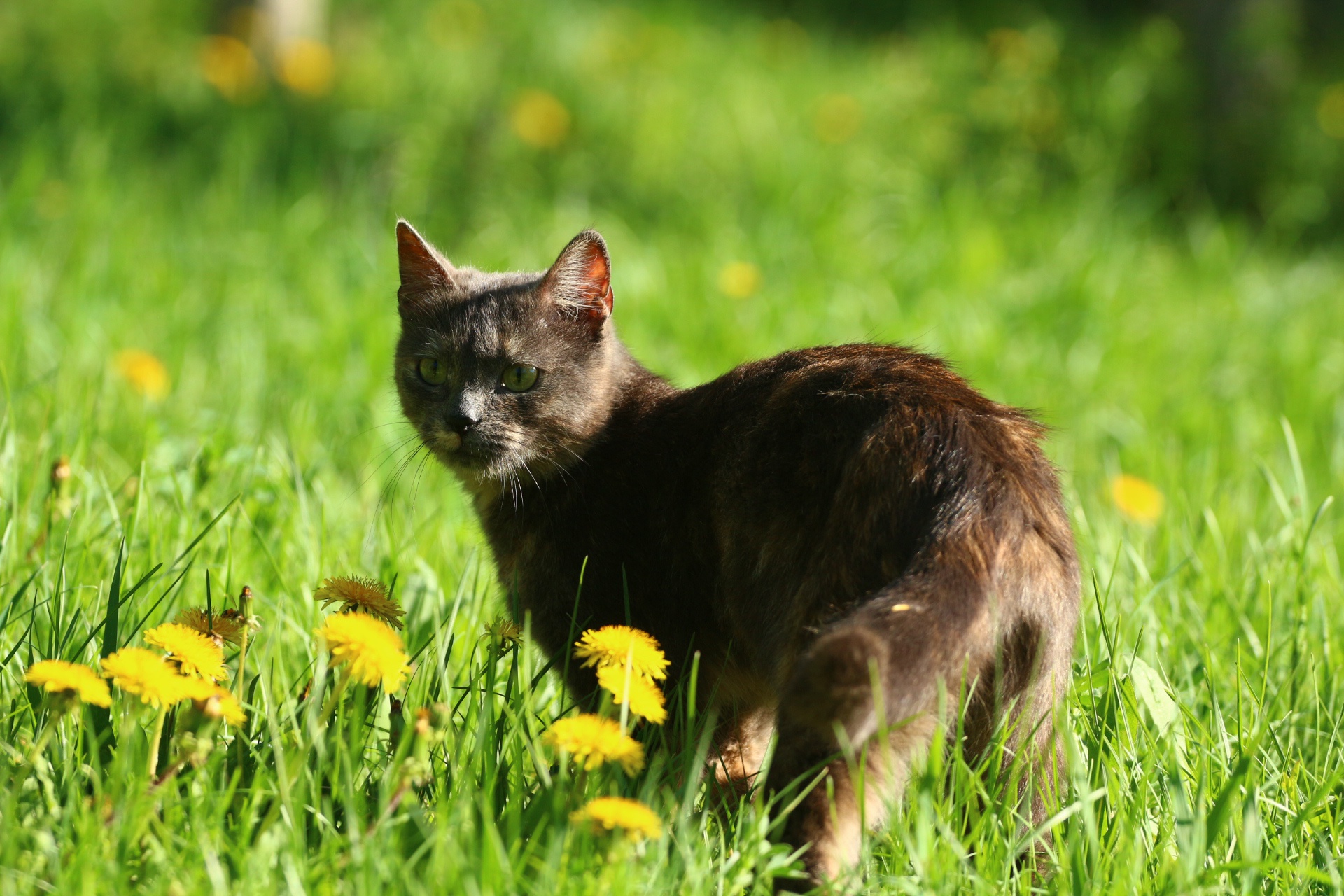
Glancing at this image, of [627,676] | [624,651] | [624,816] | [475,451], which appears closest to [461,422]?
[475,451]

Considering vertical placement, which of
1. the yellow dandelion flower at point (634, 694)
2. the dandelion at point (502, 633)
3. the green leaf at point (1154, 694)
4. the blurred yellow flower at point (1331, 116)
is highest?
the blurred yellow flower at point (1331, 116)

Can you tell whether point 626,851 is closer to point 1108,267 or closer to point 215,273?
point 215,273

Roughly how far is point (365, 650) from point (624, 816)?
45cm

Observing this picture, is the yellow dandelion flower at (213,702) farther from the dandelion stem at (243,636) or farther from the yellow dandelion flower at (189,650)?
the dandelion stem at (243,636)

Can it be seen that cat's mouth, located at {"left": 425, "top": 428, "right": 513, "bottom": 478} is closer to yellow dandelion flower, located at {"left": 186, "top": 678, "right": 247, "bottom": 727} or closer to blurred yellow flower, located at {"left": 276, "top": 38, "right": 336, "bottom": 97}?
yellow dandelion flower, located at {"left": 186, "top": 678, "right": 247, "bottom": 727}

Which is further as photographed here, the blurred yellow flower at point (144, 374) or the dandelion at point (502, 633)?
the blurred yellow flower at point (144, 374)

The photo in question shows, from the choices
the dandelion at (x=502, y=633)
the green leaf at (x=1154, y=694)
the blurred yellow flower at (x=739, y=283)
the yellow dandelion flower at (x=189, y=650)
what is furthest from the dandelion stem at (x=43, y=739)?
the blurred yellow flower at (x=739, y=283)

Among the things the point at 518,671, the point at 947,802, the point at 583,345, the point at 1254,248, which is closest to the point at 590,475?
the point at 583,345

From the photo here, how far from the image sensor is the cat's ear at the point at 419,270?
108 inches

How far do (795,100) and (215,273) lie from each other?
11.9 feet

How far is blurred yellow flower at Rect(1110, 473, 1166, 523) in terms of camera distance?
10.8 ft

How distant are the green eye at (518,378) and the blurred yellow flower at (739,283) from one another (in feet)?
7.22

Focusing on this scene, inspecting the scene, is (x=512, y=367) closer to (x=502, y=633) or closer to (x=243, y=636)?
Answer: (x=502, y=633)

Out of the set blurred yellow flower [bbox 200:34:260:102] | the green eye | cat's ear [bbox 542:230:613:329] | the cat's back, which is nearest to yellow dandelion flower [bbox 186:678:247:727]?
the cat's back
